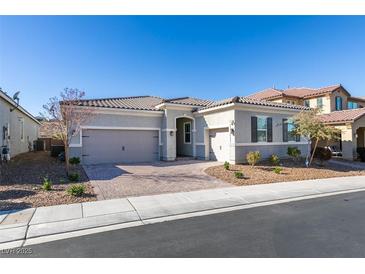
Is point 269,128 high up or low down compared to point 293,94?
down

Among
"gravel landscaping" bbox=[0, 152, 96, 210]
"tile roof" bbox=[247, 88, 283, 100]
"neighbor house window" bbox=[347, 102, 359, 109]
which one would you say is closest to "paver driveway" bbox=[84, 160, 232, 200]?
"gravel landscaping" bbox=[0, 152, 96, 210]

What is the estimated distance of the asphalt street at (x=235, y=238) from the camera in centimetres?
389

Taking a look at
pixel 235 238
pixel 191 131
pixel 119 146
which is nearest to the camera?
pixel 235 238

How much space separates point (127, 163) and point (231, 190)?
8.42 meters

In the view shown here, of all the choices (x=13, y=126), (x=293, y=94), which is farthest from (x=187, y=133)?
(x=293, y=94)

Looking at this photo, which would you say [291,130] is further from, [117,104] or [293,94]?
[293,94]

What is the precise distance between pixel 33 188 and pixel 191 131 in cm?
1128

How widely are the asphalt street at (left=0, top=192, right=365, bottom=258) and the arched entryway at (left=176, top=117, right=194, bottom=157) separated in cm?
1168

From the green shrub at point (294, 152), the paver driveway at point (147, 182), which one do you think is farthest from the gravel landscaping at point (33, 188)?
the green shrub at point (294, 152)

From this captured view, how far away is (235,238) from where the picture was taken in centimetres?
445

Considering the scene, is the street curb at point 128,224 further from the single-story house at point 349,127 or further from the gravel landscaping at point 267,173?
the single-story house at point 349,127

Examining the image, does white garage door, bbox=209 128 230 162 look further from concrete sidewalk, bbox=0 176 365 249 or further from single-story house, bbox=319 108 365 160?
single-story house, bbox=319 108 365 160

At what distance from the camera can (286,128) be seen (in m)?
15.8
